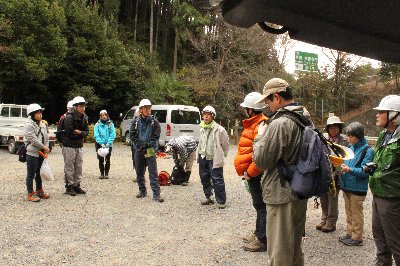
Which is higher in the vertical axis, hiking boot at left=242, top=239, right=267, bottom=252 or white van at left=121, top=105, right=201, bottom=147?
white van at left=121, top=105, right=201, bottom=147

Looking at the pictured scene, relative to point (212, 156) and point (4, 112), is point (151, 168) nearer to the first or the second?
point (212, 156)

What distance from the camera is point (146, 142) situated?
712 cm

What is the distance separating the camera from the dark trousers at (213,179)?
6.62 meters

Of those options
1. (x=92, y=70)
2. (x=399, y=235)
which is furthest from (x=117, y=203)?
(x=92, y=70)

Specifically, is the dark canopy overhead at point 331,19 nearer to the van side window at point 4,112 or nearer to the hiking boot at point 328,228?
the hiking boot at point 328,228

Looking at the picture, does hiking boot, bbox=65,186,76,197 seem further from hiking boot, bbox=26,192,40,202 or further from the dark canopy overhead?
the dark canopy overhead

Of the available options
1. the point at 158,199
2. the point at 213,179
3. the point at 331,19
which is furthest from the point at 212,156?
the point at 331,19

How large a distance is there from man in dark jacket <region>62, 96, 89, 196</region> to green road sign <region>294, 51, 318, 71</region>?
2048 cm

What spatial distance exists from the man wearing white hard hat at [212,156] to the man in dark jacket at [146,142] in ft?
2.82

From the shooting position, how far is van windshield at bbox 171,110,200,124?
16.7 meters

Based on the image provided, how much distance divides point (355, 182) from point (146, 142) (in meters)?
3.72

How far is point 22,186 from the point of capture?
8.28m

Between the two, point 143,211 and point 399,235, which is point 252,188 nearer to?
point 399,235

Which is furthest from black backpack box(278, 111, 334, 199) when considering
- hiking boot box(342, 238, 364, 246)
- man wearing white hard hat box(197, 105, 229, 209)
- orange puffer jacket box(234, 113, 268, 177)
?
man wearing white hard hat box(197, 105, 229, 209)
